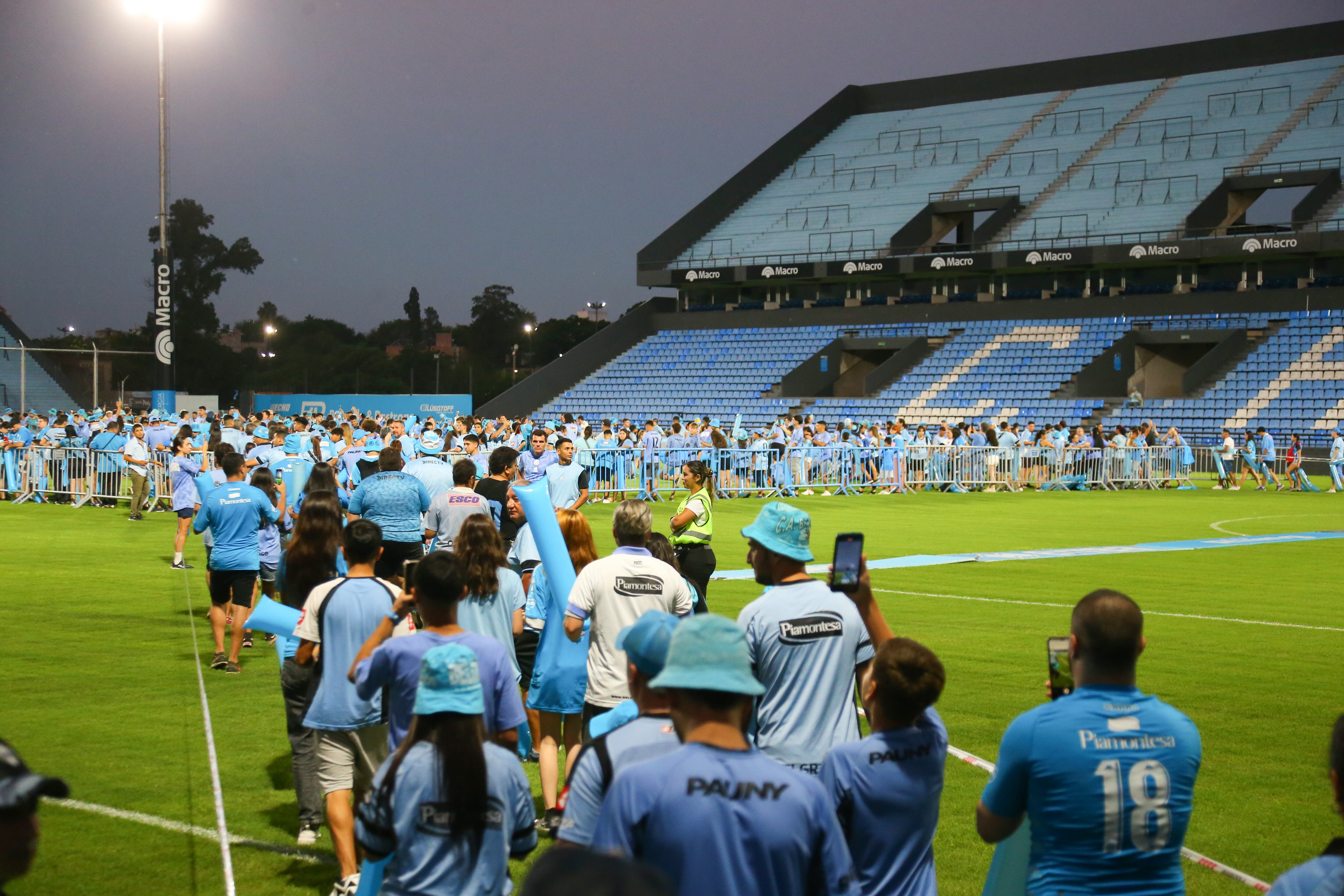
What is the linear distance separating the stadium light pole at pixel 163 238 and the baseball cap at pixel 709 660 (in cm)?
3281

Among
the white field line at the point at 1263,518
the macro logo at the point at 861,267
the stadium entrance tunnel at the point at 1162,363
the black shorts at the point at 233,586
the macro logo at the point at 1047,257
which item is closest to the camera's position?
the black shorts at the point at 233,586

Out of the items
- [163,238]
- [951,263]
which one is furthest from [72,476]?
[951,263]

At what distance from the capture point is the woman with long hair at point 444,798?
3.36 metres

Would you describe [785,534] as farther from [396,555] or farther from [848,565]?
[396,555]

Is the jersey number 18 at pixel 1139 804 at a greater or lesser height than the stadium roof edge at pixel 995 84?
lesser

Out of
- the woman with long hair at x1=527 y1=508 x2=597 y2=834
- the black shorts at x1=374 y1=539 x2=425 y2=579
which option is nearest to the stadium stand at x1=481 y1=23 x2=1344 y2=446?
the black shorts at x1=374 y1=539 x2=425 y2=579

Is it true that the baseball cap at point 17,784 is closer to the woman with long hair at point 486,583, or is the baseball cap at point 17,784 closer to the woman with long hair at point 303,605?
the woman with long hair at point 303,605

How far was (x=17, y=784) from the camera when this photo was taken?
2.15 m

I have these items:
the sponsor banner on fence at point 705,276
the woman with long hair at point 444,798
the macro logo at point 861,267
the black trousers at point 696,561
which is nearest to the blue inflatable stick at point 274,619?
the woman with long hair at point 444,798

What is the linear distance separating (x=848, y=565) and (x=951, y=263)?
1906 inches

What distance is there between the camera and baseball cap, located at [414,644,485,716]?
336cm

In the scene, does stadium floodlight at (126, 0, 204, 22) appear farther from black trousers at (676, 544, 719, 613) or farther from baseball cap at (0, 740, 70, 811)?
baseball cap at (0, 740, 70, 811)

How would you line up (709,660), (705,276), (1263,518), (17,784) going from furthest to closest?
(705,276), (1263,518), (709,660), (17,784)

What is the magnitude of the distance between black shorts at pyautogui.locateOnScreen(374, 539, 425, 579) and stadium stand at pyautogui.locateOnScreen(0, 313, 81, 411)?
36.8 metres
